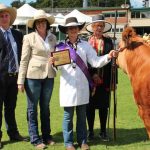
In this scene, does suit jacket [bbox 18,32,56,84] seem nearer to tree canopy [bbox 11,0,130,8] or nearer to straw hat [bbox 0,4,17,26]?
straw hat [bbox 0,4,17,26]

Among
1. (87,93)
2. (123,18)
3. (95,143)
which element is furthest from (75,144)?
(123,18)

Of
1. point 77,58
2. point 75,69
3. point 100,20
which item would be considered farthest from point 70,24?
point 100,20

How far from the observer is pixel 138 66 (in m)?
5.04

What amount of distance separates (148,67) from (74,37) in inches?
72.3

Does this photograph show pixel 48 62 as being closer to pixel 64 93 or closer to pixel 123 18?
pixel 64 93

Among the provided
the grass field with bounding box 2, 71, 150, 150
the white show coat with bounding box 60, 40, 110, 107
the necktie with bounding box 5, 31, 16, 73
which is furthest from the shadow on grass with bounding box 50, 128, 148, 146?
the necktie with bounding box 5, 31, 16, 73

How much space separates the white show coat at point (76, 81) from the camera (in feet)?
21.2

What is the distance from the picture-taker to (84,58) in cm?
658

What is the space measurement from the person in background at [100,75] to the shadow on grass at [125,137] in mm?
160

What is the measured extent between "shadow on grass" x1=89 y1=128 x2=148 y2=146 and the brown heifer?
7.14ft

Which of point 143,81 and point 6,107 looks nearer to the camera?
point 143,81

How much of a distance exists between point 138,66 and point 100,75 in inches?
85.4

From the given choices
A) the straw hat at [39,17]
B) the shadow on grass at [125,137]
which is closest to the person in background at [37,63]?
the straw hat at [39,17]

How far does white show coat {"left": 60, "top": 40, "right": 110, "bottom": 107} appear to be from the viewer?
648 centimetres
